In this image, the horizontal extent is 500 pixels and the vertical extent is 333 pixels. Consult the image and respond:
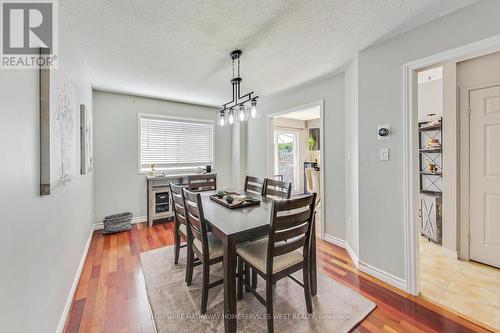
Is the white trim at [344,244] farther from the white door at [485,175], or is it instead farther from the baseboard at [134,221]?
the baseboard at [134,221]

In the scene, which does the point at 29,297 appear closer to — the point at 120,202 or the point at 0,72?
the point at 0,72

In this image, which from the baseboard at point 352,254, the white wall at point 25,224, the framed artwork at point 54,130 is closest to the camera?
the white wall at point 25,224

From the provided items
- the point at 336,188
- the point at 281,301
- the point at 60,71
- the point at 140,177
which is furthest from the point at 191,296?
the point at 140,177

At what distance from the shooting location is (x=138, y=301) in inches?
71.6

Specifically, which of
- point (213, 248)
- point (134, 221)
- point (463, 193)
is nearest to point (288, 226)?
point (213, 248)

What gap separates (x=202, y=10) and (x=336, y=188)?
2612 mm

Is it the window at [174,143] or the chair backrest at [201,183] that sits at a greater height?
the window at [174,143]

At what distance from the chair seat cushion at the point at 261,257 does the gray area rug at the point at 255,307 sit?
1.45 ft

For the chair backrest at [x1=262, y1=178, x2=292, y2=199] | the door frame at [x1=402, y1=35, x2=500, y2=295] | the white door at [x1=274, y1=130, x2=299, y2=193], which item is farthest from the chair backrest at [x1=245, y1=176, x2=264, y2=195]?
the white door at [x1=274, y1=130, x2=299, y2=193]

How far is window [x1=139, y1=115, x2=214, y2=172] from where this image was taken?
4.04m

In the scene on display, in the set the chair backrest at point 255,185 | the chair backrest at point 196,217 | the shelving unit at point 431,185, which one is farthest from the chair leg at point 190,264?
the shelving unit at point 431,185

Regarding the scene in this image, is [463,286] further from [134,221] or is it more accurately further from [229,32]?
[134,221]

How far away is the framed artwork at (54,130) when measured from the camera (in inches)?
47.1

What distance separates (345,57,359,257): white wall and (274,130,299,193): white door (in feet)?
11.7
